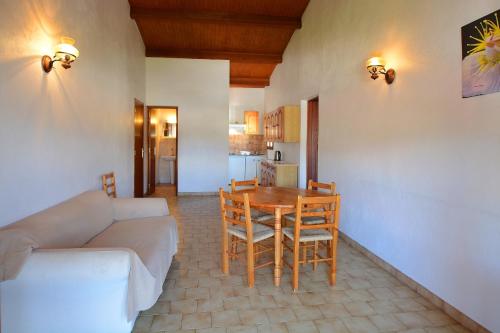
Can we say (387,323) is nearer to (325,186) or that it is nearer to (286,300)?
(286,300)

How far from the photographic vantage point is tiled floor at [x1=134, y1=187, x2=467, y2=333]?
7.22 feet

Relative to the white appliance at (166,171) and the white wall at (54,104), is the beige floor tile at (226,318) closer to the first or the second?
the white wall at (54,104)

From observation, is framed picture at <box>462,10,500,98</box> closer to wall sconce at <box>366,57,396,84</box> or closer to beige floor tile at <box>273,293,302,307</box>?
wall sconce at <box>366,57,396,84</box>

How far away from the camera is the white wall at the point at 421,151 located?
209 cm

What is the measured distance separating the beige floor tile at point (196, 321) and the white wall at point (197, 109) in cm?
545

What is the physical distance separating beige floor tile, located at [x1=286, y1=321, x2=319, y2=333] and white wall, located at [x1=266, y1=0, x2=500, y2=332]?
1091 mm

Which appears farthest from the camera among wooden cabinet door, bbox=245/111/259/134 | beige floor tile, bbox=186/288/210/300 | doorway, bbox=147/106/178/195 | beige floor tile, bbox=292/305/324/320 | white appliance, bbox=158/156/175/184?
wooden cabinet door, bbox=245/111/259/134

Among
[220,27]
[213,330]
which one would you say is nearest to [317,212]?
[213,330]

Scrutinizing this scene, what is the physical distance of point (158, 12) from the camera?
19.4ft

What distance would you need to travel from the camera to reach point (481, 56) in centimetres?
206

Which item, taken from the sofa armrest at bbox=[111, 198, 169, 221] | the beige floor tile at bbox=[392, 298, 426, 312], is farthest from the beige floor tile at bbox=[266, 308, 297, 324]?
the sofa armrest at bbox=[111, 198, 169, 221]

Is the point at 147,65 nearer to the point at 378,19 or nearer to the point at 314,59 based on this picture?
the point at 314,59

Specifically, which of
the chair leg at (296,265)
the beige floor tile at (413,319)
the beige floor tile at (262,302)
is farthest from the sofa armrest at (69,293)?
the beige floor tile at (413,319)

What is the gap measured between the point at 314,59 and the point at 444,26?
309 cm
